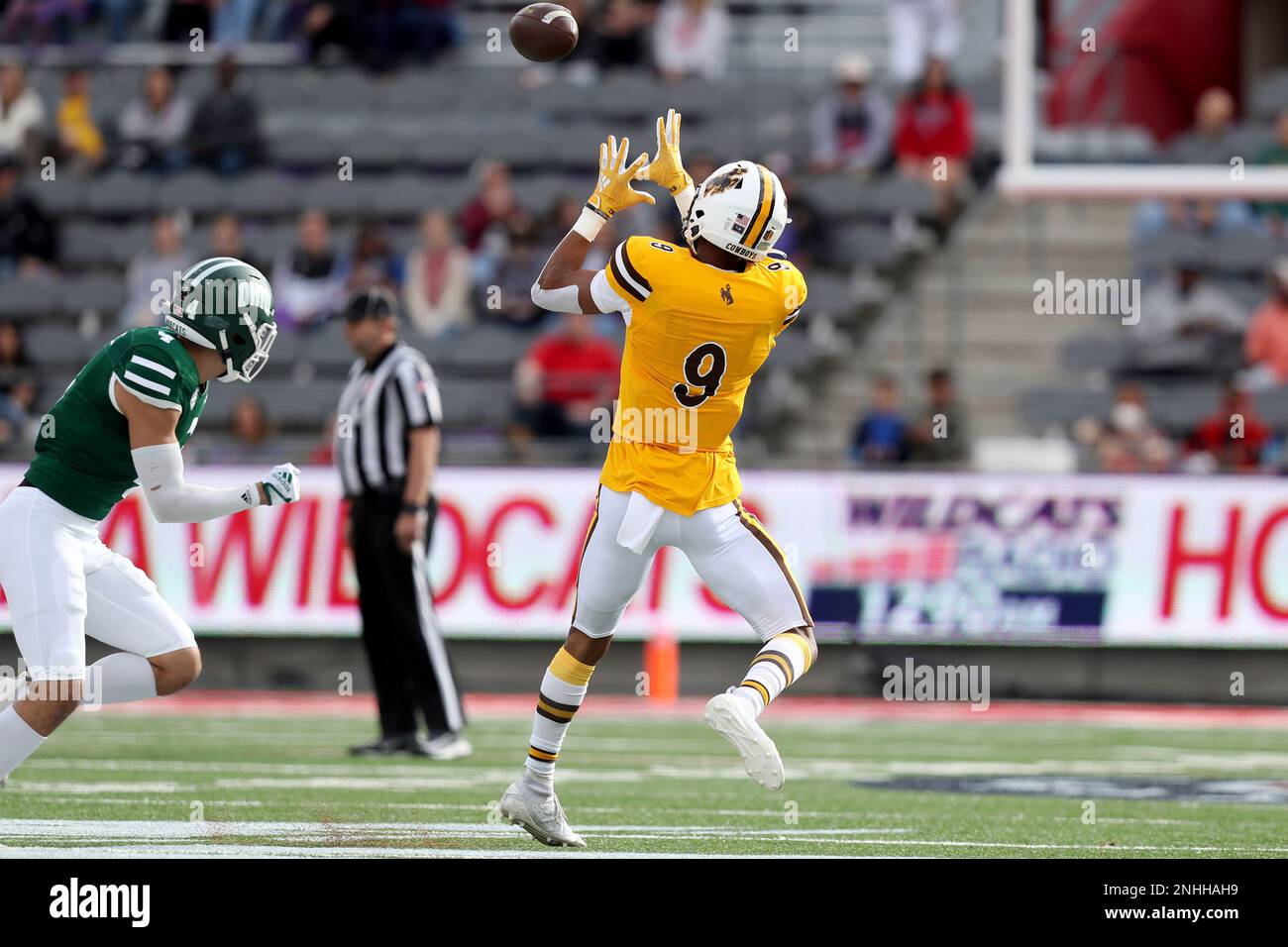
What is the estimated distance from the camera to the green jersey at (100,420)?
664 cm

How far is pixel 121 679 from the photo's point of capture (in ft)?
23.0

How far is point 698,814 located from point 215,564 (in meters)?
6.67

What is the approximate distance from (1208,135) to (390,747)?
25.1 ft

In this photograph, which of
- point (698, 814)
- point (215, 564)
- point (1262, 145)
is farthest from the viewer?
point (1262, 145)

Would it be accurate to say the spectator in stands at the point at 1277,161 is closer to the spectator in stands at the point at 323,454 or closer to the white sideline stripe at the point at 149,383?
the spectator in stands at the point at 323,454

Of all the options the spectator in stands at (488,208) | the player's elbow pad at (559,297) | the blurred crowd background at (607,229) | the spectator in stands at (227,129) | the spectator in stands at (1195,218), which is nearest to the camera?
the player's elbow pad at (559,297)

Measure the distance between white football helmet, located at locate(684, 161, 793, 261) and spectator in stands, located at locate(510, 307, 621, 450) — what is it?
24.6 feet

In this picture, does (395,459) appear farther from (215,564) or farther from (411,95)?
(411,95)

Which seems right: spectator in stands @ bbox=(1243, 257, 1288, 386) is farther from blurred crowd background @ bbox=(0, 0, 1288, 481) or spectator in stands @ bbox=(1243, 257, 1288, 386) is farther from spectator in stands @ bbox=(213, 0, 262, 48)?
spectator in stands @ bbox=(213, 0, 262, 48)

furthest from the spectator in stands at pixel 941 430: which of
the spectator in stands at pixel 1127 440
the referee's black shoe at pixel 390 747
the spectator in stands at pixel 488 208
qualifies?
the referee's black shoe at pixel 390 747

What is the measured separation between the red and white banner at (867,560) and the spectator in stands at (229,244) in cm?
323
